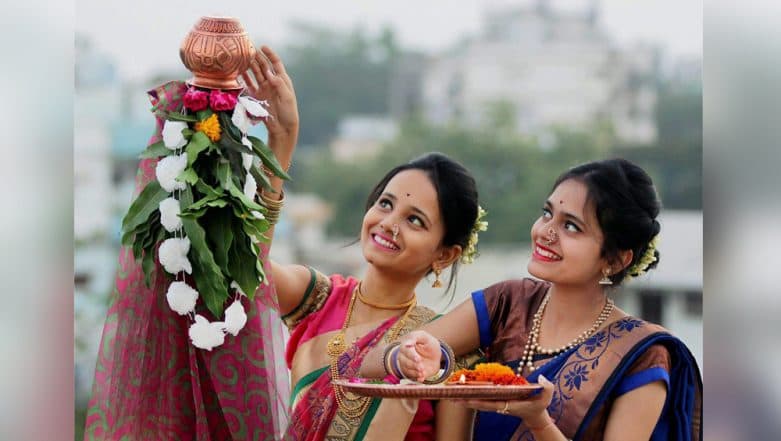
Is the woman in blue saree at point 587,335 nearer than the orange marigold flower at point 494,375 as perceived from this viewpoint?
No

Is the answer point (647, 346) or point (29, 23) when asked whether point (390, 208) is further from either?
point (29, 23)

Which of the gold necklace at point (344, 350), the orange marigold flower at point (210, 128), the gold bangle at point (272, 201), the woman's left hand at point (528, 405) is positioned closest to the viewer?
the woman's left hand at point (528, 405)

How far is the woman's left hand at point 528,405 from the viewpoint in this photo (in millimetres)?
2873

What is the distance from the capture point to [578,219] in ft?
10.4

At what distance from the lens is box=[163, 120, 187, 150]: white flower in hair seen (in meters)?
2.97

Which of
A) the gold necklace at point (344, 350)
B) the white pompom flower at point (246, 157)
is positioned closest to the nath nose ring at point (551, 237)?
the gold necklace at point (344, 350)

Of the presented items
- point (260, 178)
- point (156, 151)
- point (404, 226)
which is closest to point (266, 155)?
point (260, 178)

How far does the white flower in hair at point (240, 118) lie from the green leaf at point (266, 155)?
0.04m

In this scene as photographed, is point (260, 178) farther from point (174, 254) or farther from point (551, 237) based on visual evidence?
point (551, 237)

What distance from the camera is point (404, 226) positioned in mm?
3389

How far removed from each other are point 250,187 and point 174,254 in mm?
245

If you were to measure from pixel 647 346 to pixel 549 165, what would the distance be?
101 ft

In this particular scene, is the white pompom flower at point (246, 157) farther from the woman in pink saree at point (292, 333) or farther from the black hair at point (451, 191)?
the black hair at point (451, 191)

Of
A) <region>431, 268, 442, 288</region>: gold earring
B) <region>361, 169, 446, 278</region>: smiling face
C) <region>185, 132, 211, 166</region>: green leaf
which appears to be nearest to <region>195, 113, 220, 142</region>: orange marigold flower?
<region>185, 132, 211, 166</region>: green leaf
